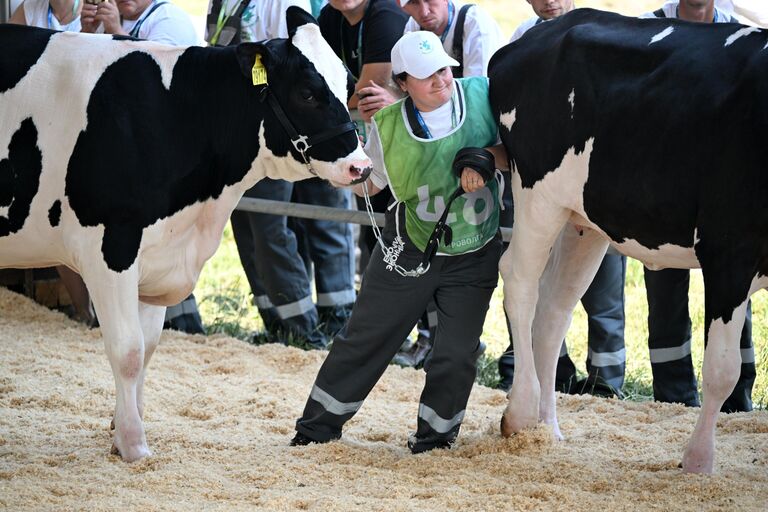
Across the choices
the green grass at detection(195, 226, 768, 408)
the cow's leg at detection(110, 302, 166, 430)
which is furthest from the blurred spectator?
the green grass at detection(195, 226, 768, 408)

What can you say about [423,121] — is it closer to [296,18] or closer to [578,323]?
[296,18]

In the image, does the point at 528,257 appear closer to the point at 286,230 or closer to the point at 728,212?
the point at 728,212

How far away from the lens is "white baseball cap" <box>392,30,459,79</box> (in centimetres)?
460

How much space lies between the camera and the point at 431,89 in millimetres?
4668

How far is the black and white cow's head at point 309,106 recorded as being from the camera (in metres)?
4.76

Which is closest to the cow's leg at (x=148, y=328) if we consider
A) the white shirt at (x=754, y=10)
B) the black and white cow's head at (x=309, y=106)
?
the black and white cow's head at (x=309, y=106)

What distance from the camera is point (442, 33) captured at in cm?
619

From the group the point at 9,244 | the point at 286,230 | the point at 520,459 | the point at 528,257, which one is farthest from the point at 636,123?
the point at 286,230

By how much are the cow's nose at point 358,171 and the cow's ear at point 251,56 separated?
0.56 metres

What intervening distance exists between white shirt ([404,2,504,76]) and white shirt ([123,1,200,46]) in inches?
60.8

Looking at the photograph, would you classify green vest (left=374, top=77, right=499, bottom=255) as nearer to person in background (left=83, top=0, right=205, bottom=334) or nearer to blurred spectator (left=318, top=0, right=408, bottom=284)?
blurred spectator (left=318, top=0, right=408, bottom=284)

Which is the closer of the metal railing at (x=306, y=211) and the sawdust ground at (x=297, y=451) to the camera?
the sawdust ground at (x=297, y=451)

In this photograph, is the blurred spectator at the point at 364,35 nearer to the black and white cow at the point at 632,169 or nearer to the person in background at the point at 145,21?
the person in background at the point at 145,21

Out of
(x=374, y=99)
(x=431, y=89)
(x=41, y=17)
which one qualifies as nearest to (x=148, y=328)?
(x=374, y=99)
